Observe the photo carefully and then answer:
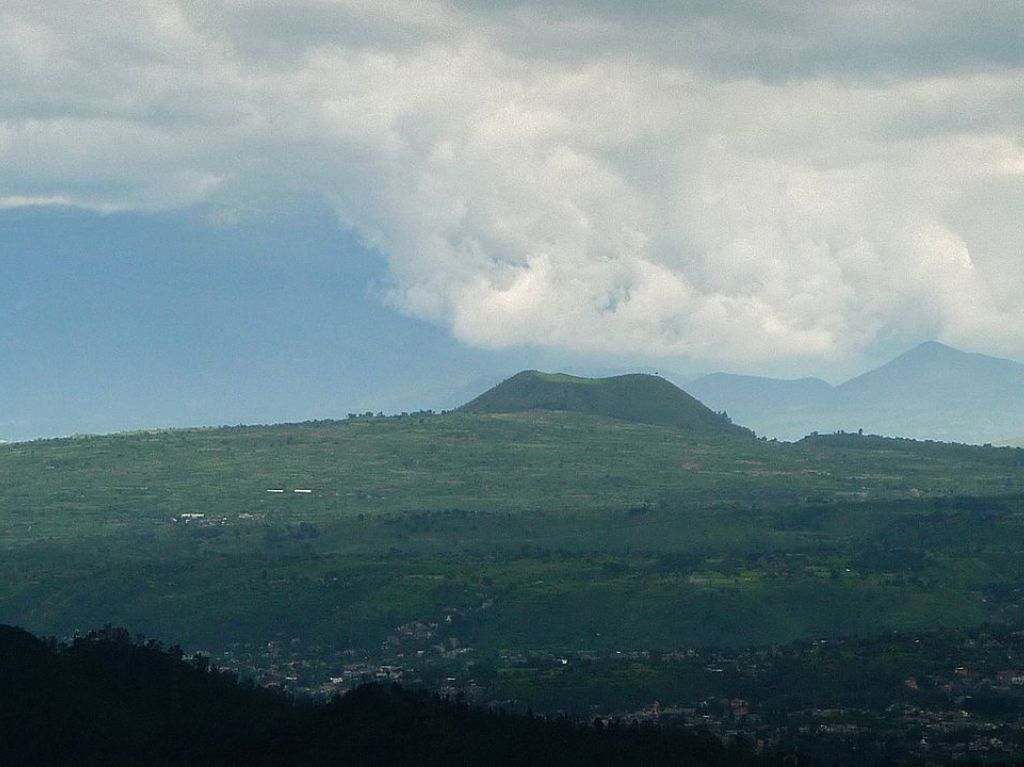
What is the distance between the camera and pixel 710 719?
583 feet

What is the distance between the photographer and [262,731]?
143250 millimetres

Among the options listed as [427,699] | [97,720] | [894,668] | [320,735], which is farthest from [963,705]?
[97,720]

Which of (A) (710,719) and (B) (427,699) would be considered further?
(A) (710,719)

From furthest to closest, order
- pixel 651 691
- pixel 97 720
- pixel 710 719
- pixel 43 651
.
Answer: pixel 651 691
pixel 710 719
pixel 43 651
pixel 97 720

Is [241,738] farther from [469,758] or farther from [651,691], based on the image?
[651,691]

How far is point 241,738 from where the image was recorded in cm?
14062

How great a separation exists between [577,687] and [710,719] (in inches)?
826

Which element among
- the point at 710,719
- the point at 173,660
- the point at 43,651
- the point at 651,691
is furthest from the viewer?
the point at 651,691

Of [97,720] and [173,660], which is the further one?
[173,660]

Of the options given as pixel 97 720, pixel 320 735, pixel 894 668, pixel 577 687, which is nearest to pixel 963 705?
pixel 894 668

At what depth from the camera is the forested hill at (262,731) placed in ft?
443

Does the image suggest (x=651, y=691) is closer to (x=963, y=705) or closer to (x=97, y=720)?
(x=963, y=705)

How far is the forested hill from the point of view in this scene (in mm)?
135000

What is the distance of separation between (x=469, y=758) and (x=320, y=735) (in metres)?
12.1
